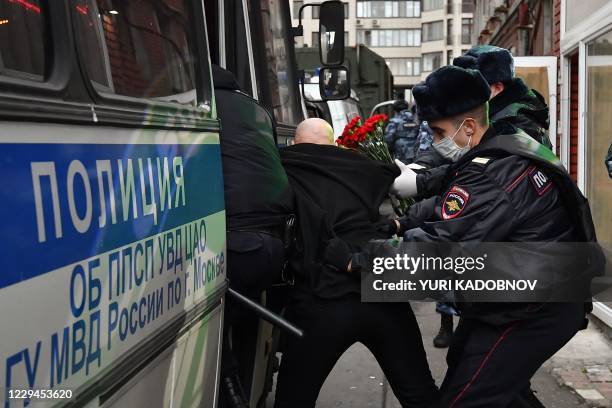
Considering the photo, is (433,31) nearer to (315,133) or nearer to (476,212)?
(315,133)

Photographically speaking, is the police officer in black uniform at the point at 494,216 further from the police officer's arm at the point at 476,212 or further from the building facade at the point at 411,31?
the building facade at the point at 411,31

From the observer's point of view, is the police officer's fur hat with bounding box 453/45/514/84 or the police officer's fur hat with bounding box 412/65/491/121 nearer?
the police officer's fur hat with bounding box 412/65/491/121

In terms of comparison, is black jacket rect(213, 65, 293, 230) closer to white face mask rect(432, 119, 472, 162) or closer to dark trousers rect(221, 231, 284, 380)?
dark trousers rect(221, 231, 284, 380)

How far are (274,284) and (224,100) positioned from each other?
0.78 meters

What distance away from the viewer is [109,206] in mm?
1827

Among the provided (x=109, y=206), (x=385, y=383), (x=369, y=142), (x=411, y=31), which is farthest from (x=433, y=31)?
(x=109, y=206)

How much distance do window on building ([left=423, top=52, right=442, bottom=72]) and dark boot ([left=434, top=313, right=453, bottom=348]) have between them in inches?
2888

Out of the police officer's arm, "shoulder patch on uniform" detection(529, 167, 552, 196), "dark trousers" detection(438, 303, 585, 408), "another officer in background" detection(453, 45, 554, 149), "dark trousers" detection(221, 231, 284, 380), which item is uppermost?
"another officer in background" detection(453, 45, 554, 149)

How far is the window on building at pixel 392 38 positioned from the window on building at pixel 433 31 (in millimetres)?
1862

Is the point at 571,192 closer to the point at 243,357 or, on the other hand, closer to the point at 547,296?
the point at 547,296

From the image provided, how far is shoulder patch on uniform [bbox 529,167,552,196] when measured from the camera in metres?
2.80

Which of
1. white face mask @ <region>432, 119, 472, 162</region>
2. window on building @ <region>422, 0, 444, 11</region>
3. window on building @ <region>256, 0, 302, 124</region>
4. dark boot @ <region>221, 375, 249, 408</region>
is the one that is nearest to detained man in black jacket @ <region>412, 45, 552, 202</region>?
white face mask @ <region>432, 119, 472, 162</region>

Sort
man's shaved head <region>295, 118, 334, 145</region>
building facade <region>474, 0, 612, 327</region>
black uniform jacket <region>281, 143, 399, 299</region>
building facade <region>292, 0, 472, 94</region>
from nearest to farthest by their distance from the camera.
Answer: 1. black uniform jacket <region>281, 143, 399, 299</region>
2. man's shaved head <region>295, 118, 334, 145</region>
3. building facade <region>474, 0, 612, 327</region>
4. building facade <region>292, 0, 472, 94</region>

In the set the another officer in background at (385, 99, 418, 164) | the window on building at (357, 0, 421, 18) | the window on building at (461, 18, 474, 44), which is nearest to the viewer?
the another officer in background at (385, 99, 418, 164)
